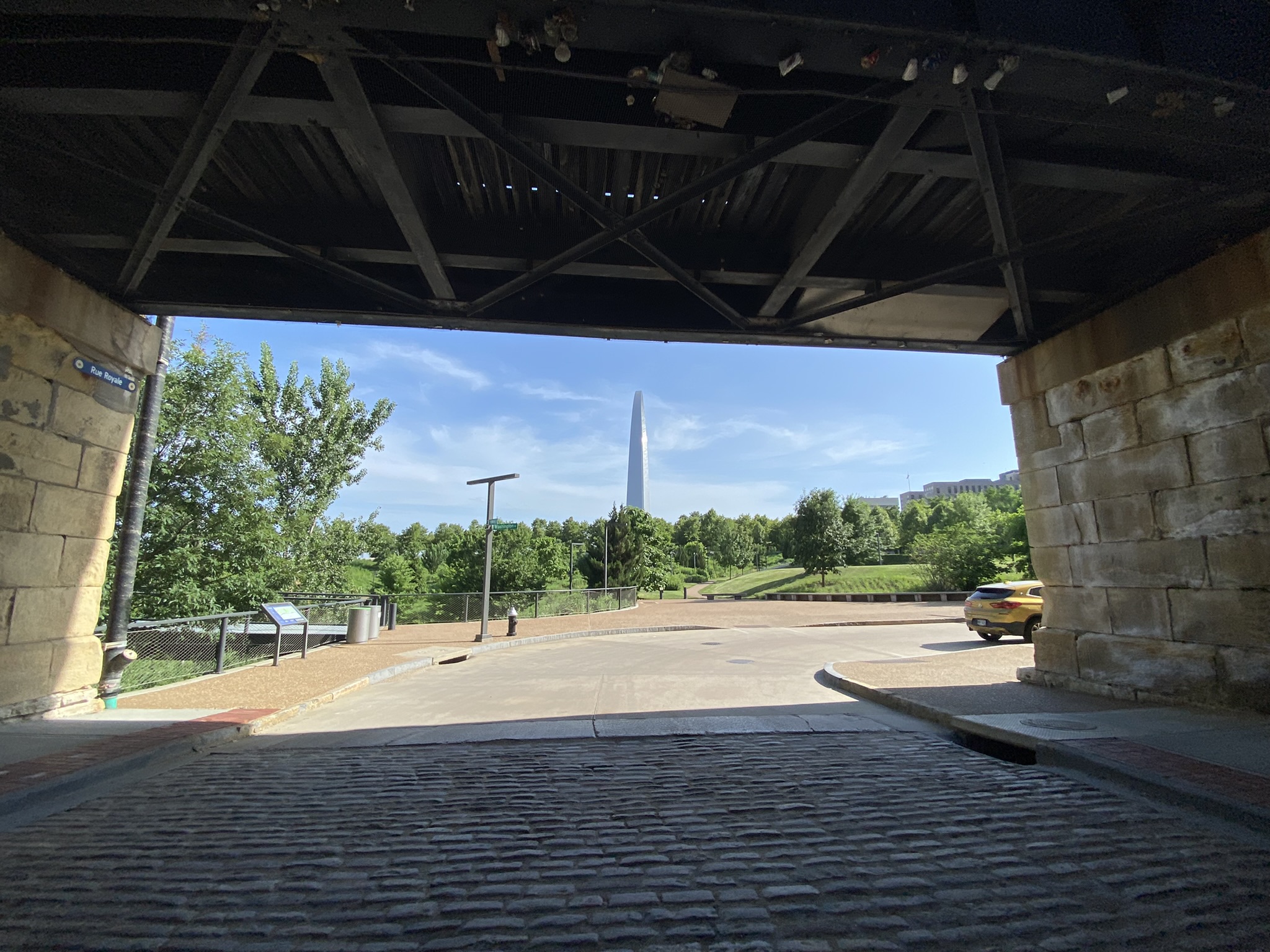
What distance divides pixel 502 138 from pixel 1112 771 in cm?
638

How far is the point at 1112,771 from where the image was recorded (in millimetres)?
4203

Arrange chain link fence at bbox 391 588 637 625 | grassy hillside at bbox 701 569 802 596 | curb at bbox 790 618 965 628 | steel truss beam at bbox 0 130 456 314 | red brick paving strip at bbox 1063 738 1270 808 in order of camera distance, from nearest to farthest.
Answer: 1. red brick paving strip at bbox 1063 738 1270 808
2. steel truss beam at bbox 0 130 456 314
3. curb at bbox 790 618 965 628
4. chain link fence at bbox 391 588 637 625
5. grassy hillside at bbox 701 569 802 596

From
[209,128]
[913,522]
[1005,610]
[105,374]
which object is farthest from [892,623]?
[913,522]

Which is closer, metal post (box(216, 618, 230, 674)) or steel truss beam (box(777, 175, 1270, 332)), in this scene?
steel truss beam (box(777, 175, 1270, 332))

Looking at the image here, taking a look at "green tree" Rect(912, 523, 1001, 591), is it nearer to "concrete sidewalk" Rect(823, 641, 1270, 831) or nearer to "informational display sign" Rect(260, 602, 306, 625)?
"concrete sidewalk" Rect(823, 641, 1270, 831)

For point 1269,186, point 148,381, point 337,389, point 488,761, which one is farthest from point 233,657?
point 337,389

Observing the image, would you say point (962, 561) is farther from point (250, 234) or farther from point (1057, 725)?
point (250, 234)

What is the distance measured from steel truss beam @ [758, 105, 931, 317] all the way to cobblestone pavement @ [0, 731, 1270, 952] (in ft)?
15.5

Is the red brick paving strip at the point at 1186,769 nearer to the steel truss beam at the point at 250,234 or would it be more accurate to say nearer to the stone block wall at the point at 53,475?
the steel truss beam at the point at 250,234

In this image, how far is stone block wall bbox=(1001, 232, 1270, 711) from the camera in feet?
17.6

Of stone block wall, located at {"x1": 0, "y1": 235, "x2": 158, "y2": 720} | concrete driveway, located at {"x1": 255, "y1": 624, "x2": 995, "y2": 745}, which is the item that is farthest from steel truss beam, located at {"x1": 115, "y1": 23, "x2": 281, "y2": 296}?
concrete driveway, located at {"x1": 255, "y1": 624, "x2": 995, "y2": 745}

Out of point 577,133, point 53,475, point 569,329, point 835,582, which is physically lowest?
point 835,582

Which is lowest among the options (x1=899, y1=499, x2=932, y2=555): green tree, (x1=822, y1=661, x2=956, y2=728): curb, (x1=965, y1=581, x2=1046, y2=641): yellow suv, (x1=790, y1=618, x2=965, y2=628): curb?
(x1=790, y1=618, x2=965, y2=628): curb

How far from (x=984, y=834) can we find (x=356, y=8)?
6.00 m
